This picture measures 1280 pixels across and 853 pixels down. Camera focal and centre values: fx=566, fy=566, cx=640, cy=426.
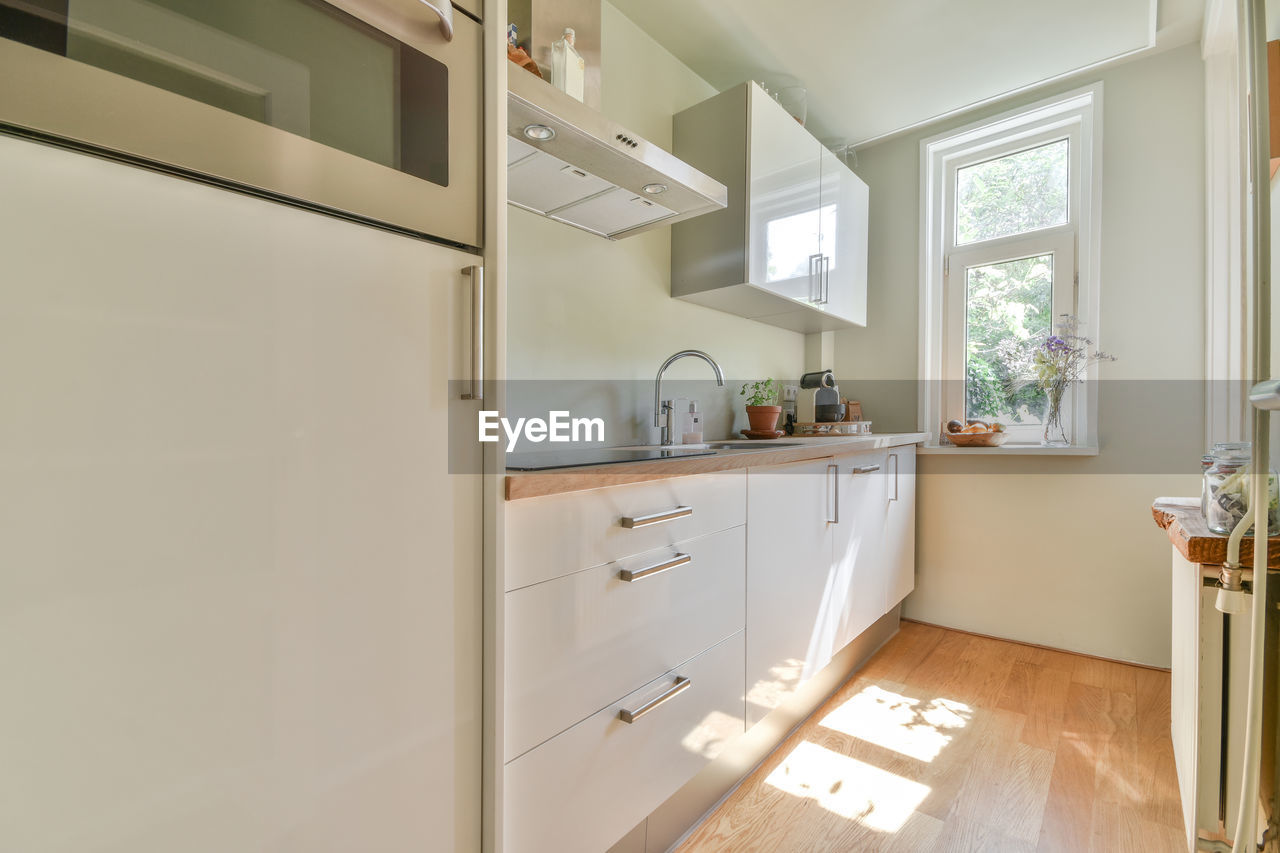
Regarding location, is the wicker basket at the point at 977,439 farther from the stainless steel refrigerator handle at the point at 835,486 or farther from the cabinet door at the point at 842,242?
the stainless steel refrigerator handle at the point at 835,486

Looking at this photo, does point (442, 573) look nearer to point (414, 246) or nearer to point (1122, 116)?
point (414, 246)

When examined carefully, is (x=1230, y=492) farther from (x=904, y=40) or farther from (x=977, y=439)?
(x=904, y=40)

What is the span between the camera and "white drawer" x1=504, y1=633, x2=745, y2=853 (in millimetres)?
966

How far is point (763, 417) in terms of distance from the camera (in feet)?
7.94

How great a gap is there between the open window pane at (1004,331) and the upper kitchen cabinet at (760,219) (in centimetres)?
80

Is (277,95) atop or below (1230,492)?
atop

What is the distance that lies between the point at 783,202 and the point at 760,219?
0.71 feet

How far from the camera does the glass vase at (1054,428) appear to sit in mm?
2551

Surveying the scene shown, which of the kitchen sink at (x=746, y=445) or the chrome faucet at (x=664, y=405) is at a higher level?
the chrome faucet at (x=664, y=405)

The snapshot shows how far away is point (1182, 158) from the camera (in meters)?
2.29

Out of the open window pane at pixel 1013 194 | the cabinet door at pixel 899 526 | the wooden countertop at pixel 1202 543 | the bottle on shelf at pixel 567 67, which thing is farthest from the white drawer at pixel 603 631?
the open window pane at pixel 1013 194

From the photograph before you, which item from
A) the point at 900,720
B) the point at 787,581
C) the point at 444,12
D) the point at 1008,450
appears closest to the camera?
the point at 444,12

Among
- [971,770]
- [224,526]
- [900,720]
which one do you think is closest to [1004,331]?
[900,720]

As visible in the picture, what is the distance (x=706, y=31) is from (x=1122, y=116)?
72.7 inches
